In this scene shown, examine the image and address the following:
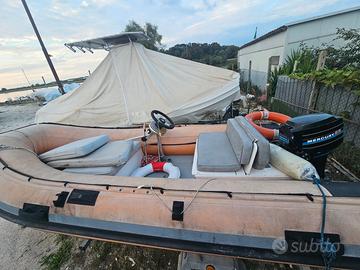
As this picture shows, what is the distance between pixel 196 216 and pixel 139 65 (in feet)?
13.6

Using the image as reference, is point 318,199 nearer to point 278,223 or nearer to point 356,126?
point 278,223

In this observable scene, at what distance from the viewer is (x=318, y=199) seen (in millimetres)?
1117

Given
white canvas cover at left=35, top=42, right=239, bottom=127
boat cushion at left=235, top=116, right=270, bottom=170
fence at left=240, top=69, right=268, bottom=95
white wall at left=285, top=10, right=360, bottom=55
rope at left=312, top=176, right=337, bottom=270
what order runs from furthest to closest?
1. fence at left=240, top=69, right=268, bottom=95
2. white wall at left=285, top=10, right=360, bottom=55
3. white canvas cover at left=35, top=42, right=239, bottom=127
4. boat cushion at left=235, top=116, right=270, bottom=170
5. rope at left=312, top=176, right=337, bottom=270

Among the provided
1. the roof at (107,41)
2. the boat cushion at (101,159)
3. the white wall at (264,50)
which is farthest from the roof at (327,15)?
the boat cushion at (101,159)

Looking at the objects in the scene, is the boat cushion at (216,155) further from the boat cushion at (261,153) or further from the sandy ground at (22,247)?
the sandy ground at (22,247)

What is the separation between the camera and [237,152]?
1651 millimetres

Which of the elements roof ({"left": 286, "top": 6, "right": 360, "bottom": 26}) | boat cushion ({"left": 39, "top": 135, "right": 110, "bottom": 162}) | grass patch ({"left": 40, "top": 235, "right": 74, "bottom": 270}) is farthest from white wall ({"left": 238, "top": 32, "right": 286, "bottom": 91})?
grass patch ({"left": 40, "top": 235, "right": 74, "bottom": 270})

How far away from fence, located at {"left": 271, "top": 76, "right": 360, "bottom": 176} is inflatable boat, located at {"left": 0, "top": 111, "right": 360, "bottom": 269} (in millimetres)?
1769

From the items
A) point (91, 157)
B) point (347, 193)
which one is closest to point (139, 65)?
point (91, 157)

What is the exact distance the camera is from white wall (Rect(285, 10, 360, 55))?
5652 mm

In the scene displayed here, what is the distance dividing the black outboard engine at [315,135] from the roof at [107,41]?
4.06 m

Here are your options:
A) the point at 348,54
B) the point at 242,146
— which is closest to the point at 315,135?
the point at 242,146

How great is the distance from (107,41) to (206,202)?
4.72 metres

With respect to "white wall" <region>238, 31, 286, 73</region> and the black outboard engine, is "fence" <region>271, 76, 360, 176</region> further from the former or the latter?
"white wall" <region>238, 31, 286, 73</region>
